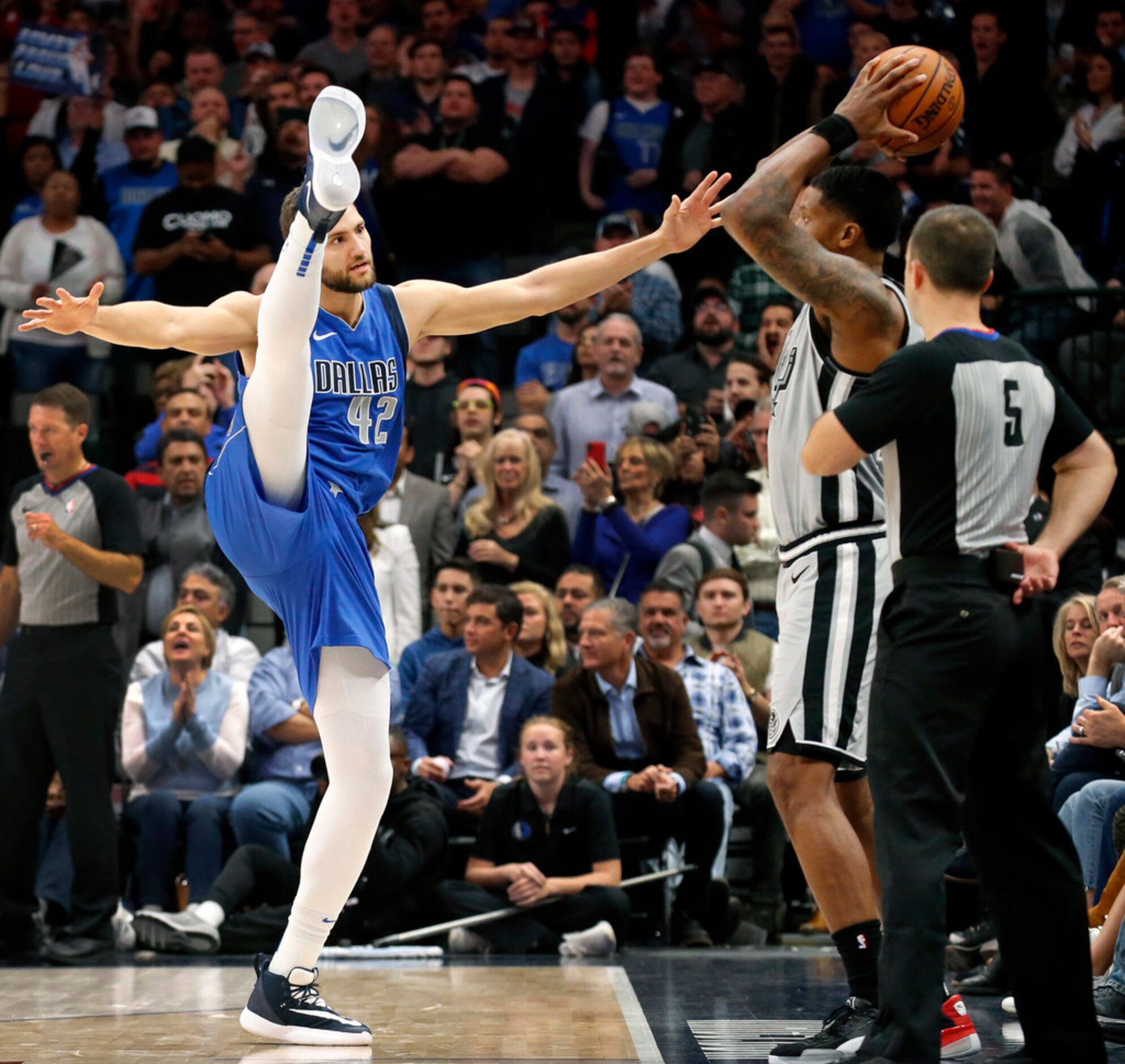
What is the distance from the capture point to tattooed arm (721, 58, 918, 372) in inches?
175

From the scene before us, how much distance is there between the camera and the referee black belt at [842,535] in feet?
15.9

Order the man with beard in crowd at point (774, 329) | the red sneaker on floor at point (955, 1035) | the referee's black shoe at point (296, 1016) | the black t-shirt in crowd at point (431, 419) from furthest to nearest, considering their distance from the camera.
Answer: the black t-shirt in crowd at point (431, 419) → the man with beard in crowd at point (774, 329) → the referee's black shoe at point (296, 1016) → the red sneaker on floor at point (955, 1035)

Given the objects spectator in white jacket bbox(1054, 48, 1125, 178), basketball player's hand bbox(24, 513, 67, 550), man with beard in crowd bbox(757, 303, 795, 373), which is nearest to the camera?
basketball player's hand bbox(24, 513, 67, 550)

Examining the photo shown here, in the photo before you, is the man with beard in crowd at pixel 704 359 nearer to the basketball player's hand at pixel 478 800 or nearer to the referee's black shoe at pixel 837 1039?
the basketball player's hand at pixel 478 800

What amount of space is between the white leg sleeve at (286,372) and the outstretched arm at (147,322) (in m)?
0.21

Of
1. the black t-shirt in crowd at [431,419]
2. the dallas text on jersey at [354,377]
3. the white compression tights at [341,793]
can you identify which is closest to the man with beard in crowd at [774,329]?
the black t-shirt in crowd at [431,419]

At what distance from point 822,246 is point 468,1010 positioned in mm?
2696

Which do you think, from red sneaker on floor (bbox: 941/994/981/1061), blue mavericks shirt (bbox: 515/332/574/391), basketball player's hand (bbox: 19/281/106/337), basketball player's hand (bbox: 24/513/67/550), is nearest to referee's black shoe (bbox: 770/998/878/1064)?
red sneaker on floor (bbox: 941/994/981/1061)

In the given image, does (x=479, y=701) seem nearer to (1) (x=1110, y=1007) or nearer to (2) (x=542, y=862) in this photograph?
(2) (x=542, y=862)

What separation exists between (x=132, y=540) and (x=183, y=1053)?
12.7 feet

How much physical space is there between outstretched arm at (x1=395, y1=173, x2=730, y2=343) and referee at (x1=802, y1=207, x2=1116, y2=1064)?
50.2 inches

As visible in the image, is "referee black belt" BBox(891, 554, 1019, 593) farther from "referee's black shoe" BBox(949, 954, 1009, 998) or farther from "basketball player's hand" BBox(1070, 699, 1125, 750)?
"referee's black shoe" BBox(949, 954, 1009, 998)

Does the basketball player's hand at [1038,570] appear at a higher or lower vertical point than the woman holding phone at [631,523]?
lower

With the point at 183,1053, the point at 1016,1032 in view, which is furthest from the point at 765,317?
the point at 183,1053
